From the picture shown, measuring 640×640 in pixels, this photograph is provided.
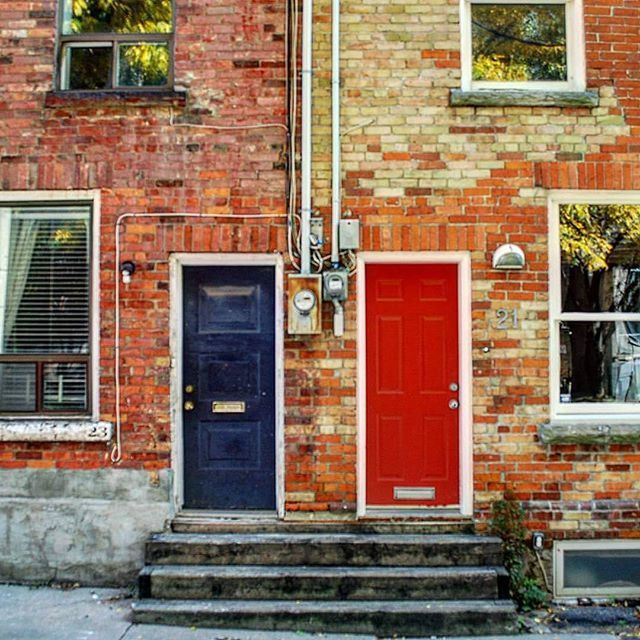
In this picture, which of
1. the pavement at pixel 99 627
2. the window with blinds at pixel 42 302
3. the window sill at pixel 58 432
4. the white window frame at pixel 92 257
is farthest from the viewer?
the window with blinds at pixel 42 302

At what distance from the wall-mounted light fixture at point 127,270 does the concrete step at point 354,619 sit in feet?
8.45

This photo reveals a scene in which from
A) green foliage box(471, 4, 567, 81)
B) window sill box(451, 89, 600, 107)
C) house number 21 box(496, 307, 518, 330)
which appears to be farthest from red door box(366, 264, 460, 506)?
green foliage box(471, 4, 567, 81)

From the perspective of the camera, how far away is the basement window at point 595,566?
5.45 meters

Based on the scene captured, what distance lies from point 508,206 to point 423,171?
2.54ft

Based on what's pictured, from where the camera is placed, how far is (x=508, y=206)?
5594 mm

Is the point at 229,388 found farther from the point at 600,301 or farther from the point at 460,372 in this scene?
the point at 600,301

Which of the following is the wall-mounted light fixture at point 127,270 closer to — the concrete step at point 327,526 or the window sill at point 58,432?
the window sill at point 58,432

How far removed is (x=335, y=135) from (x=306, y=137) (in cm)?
24

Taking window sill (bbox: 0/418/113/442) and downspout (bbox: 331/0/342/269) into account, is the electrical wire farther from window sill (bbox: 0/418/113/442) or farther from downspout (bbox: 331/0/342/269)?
downspout (bbox: 331/0/342/269)

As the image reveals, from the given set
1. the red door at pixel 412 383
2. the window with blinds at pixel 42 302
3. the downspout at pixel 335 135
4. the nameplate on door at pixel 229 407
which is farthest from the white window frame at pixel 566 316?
the window with blinds at pixel 42 302

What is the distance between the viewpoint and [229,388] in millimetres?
5730

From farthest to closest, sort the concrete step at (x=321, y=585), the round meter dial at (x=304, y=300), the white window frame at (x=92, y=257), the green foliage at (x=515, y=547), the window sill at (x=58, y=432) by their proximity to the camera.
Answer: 1. the white window frame at (x=92, y=257)
2. the window sill at (x=58, y=432)
3. the round meter dial at (x=304, y=300)
4. the green foliage at (x=515, y=547)
5. the concrete step at (x=321, y=585)

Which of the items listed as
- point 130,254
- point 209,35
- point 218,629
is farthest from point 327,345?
point 209,35

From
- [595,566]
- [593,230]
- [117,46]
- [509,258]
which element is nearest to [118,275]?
[117,46]
